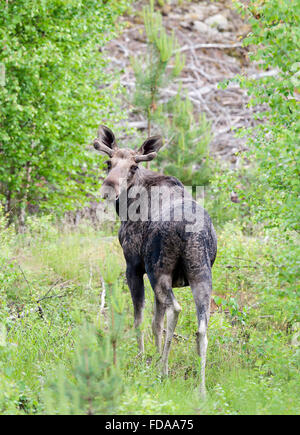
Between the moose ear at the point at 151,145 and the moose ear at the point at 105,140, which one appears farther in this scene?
the moose ear at the point at 151,145

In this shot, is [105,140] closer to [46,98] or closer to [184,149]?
[46,98]

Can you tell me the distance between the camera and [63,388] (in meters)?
4.37

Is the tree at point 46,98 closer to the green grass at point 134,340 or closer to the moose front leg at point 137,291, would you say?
the green grass at point 134,340

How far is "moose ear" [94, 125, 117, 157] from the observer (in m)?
7.16

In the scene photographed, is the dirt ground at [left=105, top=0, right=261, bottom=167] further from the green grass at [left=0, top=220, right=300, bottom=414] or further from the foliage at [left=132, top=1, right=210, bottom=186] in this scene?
the green grass at [left=0, top=220, right=300, bottom=414]

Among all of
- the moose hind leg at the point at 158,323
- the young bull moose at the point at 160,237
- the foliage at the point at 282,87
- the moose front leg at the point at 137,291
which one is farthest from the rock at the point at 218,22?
the moose hind leg at the point at 158,323

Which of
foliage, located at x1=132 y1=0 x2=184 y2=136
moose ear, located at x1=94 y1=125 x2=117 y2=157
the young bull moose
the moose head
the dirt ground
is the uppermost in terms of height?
the dirt ground

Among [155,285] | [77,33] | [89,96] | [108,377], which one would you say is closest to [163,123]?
[89,96]

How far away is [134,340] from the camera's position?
6742mm

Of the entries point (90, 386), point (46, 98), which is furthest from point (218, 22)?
point (90, 386)

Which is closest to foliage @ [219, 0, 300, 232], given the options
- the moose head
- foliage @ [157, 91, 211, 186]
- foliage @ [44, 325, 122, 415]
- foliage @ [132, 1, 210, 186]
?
the moose head

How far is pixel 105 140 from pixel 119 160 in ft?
1.88

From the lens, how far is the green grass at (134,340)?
4715 mm
